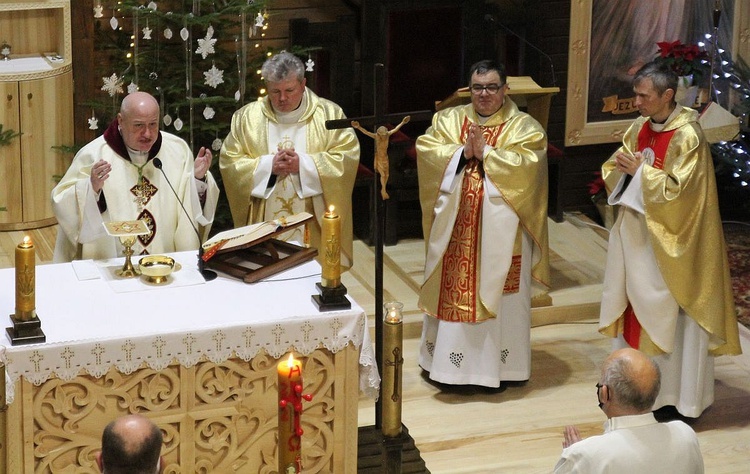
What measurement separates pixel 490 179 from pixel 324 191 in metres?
0.89

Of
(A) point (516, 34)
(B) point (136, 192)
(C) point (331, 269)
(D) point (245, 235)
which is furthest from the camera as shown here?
(A) point (516, 34)

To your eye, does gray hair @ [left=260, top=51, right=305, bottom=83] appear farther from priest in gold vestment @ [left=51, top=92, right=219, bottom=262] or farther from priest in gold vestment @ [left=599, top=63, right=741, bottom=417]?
priest in gold vestment @ [left=599, top=63, right=741, bottom=417]

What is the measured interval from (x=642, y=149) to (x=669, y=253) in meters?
0.56

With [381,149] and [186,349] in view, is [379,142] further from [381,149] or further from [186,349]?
[186,349]

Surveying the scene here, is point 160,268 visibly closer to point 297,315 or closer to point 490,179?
point 297,315

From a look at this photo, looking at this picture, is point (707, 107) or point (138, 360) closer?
point (138, 360)

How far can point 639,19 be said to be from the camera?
33.7 ft

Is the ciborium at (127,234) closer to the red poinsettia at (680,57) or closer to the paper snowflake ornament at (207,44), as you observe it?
the paper snowflake ornament at (207,44)

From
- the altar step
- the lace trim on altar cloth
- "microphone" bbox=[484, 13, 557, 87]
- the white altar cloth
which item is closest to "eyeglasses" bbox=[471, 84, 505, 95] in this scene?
the white altar cloth

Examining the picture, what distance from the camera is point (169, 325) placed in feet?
17.4

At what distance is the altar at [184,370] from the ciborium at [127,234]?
0.24ft

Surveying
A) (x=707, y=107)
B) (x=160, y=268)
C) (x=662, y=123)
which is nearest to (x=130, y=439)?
(x=160, y=268)

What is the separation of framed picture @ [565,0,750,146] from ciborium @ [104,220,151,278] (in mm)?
5123

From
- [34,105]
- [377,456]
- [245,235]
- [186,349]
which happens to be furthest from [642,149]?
[34,105]
